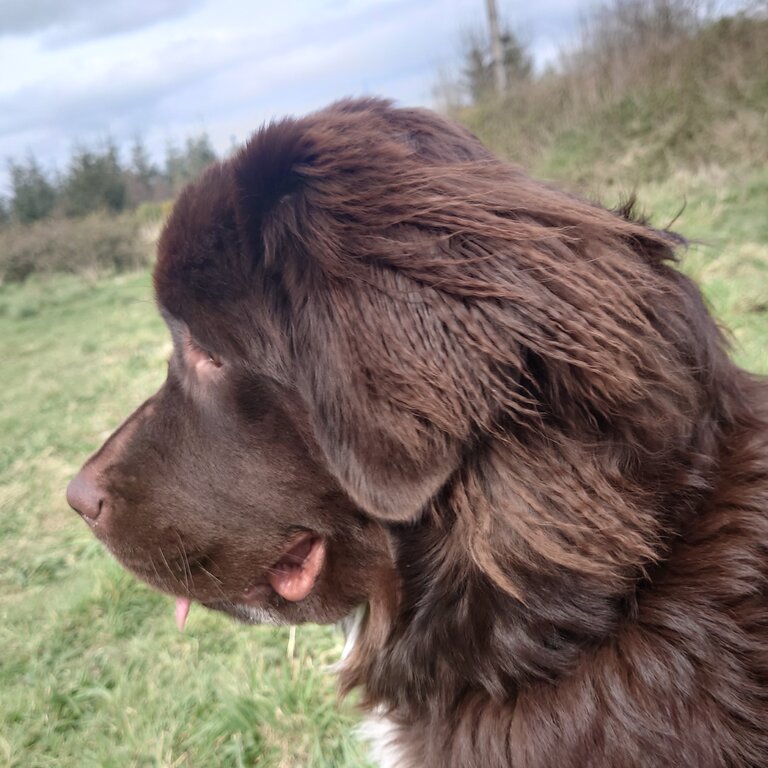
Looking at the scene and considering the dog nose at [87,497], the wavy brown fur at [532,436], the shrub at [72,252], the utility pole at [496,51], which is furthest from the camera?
the shrub at [72,252]

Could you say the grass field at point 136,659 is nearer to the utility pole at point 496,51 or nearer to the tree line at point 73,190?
the utility pole at point 496,51

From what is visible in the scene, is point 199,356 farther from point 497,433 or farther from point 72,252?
point 72,252

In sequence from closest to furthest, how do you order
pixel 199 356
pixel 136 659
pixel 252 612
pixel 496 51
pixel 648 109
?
pixel 199 356, pixel 252 612, pixel 136 659, pixel 648 109, pixel 496 51

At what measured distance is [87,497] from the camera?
1.71 meters

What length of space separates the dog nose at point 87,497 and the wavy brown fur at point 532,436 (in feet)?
2.27

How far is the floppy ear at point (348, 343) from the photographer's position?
3.95 feet

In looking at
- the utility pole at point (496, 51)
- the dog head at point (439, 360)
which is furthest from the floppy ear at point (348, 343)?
the utility pole at point (496, 51)

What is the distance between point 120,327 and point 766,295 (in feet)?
35.5

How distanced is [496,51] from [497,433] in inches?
603

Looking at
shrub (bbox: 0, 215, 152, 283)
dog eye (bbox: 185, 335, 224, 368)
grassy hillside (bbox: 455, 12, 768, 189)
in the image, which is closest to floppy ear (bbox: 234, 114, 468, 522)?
dog eye (bbox: 185, 335, 224, 368)

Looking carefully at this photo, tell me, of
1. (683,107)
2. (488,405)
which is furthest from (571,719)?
(683,107)

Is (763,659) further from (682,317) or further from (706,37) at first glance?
(706,37)

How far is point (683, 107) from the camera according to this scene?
10.2 meters

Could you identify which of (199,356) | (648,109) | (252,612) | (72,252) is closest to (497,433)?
(199,356)
